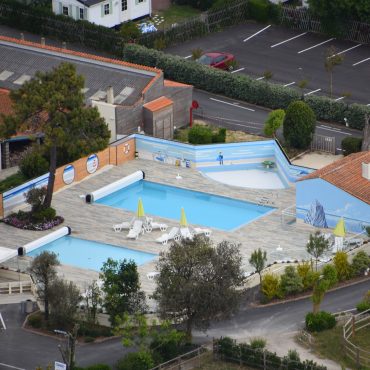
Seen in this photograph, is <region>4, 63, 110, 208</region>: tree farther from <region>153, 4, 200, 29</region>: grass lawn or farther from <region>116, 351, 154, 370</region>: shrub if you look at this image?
<region>153, 4, 200, 29</region>: grass lawn

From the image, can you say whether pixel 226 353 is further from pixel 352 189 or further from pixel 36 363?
pixel 352 189

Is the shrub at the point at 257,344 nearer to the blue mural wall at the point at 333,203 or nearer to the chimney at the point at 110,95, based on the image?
→ the blue mural wall at the point at 333,203

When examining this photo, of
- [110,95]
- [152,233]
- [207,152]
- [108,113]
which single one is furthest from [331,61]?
[152,233]

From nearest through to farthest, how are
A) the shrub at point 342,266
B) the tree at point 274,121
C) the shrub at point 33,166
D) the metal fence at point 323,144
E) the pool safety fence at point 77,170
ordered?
the shrub at point 342,266, the pool safety fence at point 77,170, the shrub at point 33,166, the tree at point 274,121, the metal fence at point 323,144

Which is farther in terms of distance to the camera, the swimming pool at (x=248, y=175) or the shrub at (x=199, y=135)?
the shrub at (x=199, y=135)

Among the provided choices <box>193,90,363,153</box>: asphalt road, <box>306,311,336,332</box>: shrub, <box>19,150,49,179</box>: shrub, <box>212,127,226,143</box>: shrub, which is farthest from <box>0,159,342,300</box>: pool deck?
<box>193,90,363,153</box>: asphalt road

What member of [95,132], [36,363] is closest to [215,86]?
[95,132]

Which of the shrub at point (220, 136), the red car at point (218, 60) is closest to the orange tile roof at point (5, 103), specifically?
the shrub at point (220, 136)
